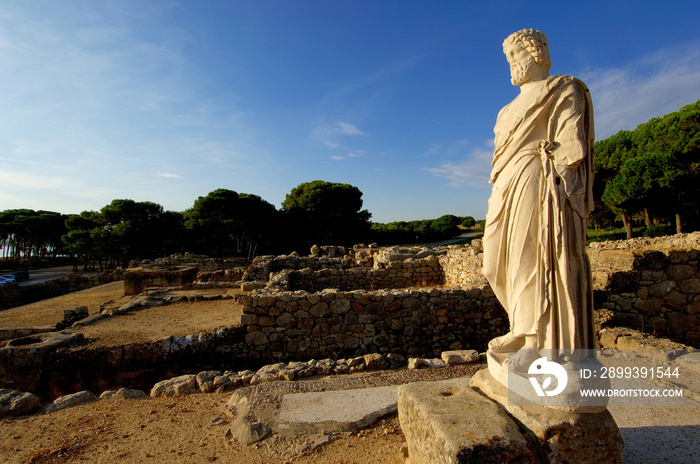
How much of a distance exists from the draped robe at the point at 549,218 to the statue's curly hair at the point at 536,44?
24 centimetres

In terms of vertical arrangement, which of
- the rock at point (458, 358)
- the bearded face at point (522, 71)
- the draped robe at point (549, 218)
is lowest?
the rock at point (458, 358)

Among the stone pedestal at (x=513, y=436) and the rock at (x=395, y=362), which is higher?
the stone pedestal at (x=513, y=436)

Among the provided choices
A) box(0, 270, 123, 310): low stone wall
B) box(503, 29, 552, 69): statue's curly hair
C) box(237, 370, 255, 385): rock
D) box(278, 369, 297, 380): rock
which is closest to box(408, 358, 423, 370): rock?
box(278, 369, 297, 380): rock

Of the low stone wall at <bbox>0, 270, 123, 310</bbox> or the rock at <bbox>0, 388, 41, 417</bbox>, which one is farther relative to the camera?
the low stone wall at <bbox>0, 270, 123, 310</bbox>

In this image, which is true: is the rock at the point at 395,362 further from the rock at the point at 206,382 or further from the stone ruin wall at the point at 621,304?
the rock at the point at 206,382

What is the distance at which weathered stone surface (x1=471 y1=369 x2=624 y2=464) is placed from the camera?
1.81 metres

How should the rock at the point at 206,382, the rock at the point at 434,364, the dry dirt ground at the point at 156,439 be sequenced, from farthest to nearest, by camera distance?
the rock at the point at 434,364, the rock at the point at 206,382, the dry dirt ground at the point at 156,439

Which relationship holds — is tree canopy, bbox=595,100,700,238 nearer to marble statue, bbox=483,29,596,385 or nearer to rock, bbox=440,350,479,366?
rock, bbox=440,350,479,366

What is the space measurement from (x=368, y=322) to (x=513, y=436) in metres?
4.42

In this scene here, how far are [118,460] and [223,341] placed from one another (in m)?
→ 3.07

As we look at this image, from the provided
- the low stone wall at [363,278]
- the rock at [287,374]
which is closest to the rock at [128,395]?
the rock at [287,374]

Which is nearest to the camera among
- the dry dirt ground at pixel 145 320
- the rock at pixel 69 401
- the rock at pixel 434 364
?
the rock at pixel 69 401

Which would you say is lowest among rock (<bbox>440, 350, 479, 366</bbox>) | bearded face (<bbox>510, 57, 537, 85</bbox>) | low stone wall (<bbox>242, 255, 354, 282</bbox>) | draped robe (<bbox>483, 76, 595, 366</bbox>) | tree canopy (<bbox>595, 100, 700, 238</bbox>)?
rock (<bbox>440, 350, 479, 366</bbox>)

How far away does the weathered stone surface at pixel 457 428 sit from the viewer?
173cm
